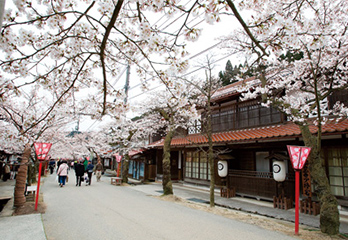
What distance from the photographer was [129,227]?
558 centimetres

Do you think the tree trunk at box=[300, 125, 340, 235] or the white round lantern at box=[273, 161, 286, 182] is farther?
the white round lantern at box=[273, 161, 286, 182]

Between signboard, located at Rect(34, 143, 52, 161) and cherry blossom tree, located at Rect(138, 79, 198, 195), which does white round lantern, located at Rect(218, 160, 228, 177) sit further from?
signboard, located at Rect(34, 143, 52, 161)

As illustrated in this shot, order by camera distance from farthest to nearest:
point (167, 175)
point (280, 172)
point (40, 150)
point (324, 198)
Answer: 1. point (167, 175)
2. point (280, 172)
3. point (40, 150)
4. point (324, 198)

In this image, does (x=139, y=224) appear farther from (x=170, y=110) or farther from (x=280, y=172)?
(x=170, y=110)

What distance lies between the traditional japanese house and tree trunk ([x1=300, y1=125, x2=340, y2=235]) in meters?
1.95

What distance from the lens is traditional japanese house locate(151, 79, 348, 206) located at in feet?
26.3

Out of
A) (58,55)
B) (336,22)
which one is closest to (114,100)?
(58,55)

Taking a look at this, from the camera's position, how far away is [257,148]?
11.0 metres

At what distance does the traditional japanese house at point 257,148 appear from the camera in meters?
8.03

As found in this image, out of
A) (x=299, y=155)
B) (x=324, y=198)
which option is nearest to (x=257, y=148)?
(x=299, y=155)

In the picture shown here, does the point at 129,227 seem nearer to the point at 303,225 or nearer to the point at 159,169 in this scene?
the point at 303,225

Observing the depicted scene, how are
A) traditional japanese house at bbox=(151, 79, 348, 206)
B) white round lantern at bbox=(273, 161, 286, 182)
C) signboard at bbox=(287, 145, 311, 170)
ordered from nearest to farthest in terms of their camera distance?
signboard at bbox=(287, 145, 311, 170) → traditional japanese house at bbox=(151, 79, 348, 206) → white round lantern at bbox=(273, 161, 286, 182)

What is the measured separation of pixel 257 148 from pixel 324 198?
18.4 feet

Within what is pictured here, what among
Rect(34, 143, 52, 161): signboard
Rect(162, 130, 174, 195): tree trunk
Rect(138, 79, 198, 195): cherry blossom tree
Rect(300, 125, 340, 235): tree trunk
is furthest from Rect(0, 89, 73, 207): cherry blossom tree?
Rect(300, 125, 340, 235): tree trunk
